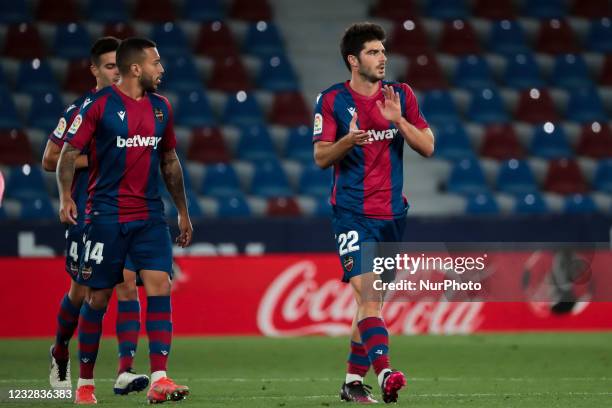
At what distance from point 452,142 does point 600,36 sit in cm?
335

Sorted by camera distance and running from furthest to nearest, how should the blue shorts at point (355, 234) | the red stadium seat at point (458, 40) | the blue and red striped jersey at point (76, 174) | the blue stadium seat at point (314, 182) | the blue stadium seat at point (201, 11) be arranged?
the red stadium seat at point (458, 40) → the blue stadium seat at point (201, 11) → the blue stadium seat at point (314, 182) → the blue and red striped jersey at point (76, 174) → the blue shorts at point (355, 234)

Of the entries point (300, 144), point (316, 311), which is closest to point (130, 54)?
point (316, 311)

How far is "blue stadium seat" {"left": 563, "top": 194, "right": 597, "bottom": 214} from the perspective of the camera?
15.3 m

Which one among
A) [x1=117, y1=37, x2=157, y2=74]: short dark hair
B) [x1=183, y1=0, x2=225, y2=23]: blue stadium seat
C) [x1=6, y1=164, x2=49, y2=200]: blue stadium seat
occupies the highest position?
[x1=183, y1=0, x2=225, y2=23]: blue stadium seat

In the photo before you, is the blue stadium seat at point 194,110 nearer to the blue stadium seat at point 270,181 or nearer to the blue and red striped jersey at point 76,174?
the blue stadium seat at point 270,181

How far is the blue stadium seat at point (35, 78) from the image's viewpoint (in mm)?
15930

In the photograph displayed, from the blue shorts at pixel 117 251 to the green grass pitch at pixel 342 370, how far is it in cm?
72

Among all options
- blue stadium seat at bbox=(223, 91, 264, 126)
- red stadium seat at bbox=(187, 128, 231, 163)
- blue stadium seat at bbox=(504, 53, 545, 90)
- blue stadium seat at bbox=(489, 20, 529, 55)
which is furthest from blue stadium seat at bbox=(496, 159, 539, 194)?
red stadium seat at bbox=(187, 128, 231, 163)

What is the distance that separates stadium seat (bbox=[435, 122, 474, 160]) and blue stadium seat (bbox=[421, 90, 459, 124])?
15 centimetres

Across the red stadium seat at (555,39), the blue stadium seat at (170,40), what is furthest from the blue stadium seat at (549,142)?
the blue stadium seat at (170,40)

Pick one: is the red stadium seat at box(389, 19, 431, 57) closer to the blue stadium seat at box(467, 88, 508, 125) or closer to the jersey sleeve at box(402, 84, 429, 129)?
the blue stadium seat at box(467, 88, 508, 125)

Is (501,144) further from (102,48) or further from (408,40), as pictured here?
(102,48)

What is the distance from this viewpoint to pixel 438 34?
17.8 metres

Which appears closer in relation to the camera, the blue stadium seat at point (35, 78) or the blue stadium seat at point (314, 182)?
the blue stadium seat at point (314, 182)
